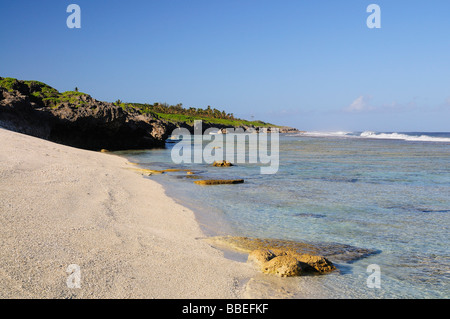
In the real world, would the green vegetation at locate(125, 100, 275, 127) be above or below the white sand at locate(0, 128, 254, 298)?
above

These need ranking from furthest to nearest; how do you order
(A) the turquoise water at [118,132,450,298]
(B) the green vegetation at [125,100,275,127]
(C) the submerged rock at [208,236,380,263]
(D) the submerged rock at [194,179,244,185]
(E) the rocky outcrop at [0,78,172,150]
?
(B) the green vegetation at [125,100,275,127] < (E) the rocky outcrop at [0,78,172,150] < (D) the submerged rock at [194,179,244,185] < (C) the submerged rock at [208,236,380,263] < (A) the turquoise water at [118,132,450,298]

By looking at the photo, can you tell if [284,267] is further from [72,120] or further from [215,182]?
[72,120]

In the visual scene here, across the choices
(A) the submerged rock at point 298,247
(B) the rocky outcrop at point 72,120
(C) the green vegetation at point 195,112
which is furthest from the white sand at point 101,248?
(C) the green vegetation at point 195,112

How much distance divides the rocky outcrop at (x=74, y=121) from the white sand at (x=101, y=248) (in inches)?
971

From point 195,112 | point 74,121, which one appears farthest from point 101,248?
point 195,112

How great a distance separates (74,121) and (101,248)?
35.8m

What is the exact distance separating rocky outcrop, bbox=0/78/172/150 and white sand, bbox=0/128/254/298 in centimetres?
2466

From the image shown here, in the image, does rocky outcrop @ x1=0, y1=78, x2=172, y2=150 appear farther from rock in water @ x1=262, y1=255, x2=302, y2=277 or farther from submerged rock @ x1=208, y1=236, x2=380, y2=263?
rock in water @ x1=262, y1=255, x2=302, y2=277

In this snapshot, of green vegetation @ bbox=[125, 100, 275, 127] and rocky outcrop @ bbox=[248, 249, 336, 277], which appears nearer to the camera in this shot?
rocky outcrop @ bbox=[248, 249, 336, 277]

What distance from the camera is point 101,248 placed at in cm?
620

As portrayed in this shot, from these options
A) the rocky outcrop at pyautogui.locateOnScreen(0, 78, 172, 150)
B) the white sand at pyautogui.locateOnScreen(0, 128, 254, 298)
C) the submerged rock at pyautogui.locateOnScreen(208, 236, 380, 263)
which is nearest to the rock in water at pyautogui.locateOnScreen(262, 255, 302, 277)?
the white sand at pyautogui.locateOnScreen(0, 128, 254, 298)

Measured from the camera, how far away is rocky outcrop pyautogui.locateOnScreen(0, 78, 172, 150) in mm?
32656

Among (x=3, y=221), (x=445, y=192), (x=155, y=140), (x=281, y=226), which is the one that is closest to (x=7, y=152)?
(x=3, y=221)
